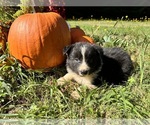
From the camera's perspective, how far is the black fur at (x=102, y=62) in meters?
4.94

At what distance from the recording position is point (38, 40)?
5.14 metres

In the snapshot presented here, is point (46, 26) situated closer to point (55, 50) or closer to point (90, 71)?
point (55, 50)

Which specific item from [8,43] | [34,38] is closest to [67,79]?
[34,38]

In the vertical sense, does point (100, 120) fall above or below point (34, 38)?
below

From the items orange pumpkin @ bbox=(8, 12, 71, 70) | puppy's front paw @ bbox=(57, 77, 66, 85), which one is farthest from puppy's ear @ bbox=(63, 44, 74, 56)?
puppy's front paw @ bbox=(57, 77, 66, 85)

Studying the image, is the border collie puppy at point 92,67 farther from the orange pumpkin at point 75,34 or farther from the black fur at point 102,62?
the orange pumpkin at point 75,34

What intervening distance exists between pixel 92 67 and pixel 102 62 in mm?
254

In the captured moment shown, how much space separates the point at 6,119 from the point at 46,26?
150cm

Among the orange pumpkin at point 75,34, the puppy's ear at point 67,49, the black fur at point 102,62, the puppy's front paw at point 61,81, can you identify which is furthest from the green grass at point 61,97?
the orange pumpkin at point 75,34

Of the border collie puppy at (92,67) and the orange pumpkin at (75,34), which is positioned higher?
the orange pumpkin at (75,34)

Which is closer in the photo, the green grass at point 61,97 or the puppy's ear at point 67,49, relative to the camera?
the green grass at point 61,97

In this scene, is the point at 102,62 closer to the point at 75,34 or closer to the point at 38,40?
the point at 38,40

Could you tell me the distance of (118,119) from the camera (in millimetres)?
4184

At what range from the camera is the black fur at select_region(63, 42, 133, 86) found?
4938mm
